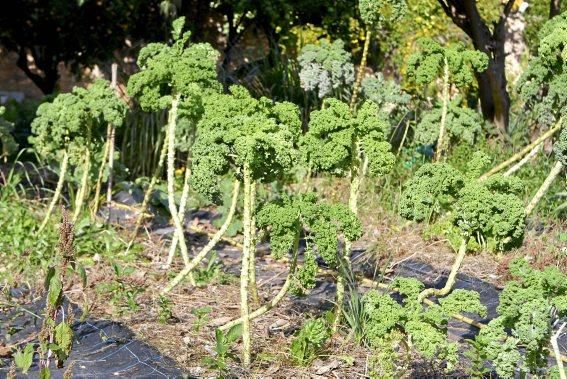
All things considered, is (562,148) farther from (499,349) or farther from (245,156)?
(245,156)

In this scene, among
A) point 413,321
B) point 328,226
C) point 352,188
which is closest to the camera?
point 413,321

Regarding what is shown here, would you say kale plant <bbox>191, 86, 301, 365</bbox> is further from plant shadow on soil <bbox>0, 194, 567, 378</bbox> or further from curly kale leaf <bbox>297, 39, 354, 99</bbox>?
curly kale leaf <bbox>297, 39, 354, 99</bbox>

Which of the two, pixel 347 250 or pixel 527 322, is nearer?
pixel 527 322

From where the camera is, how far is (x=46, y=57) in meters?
10.5

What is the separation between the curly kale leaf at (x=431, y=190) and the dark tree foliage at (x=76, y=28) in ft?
19.2

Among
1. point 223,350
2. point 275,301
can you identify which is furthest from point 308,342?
point 223,350

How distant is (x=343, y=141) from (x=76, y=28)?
645cm

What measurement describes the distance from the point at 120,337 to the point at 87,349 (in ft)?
0.60

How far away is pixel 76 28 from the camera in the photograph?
10.1m

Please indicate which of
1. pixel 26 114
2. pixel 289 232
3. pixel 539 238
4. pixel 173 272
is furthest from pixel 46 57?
pixel 289 232

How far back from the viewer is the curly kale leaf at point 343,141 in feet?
14.2

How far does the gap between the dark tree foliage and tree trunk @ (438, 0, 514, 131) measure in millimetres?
3494

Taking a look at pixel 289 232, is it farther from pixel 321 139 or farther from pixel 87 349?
pixel 87 349

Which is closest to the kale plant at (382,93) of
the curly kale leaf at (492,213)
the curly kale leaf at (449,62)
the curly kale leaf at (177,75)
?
the curly kale leaf at (449,62)
